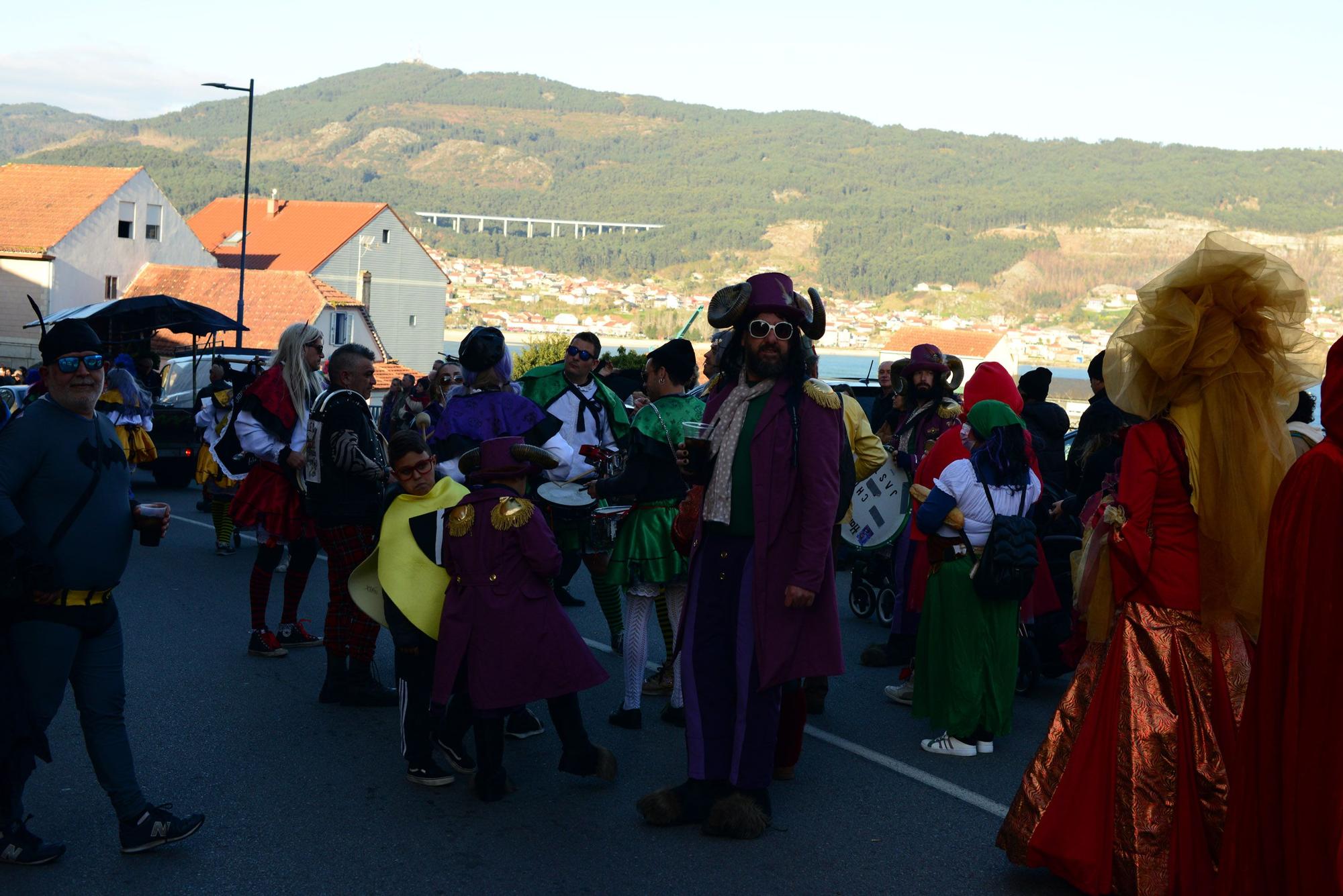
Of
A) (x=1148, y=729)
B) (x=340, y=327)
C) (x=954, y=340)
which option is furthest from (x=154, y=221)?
(x=1148, y=729)

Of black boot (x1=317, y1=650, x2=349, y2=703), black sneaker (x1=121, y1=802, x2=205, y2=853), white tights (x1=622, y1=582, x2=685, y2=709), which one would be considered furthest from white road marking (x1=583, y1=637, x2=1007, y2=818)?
black sneaker (x1=121, y1=802, x2=205, y2=853)

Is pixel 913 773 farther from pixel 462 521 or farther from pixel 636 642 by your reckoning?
pixel 462 521

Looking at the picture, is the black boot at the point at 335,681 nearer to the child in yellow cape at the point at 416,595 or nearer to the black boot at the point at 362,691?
the black boot at the point at 362,691

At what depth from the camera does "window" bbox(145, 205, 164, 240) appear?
60812 mm

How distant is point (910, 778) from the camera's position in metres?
6.14

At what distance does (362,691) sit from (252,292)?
2217 inches

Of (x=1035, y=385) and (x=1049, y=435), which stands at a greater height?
(x=1035, y=385)

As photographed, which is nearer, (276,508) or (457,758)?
(457,758)

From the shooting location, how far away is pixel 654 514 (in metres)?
7.01

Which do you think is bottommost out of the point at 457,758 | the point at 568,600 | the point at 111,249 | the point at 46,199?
the point at 568,600

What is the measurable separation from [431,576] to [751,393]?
1.65 meters

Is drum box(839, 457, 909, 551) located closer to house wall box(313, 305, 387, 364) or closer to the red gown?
the red gown

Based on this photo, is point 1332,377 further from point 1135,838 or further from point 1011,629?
point 1011,629

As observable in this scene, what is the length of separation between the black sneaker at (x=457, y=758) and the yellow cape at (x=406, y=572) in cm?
51
